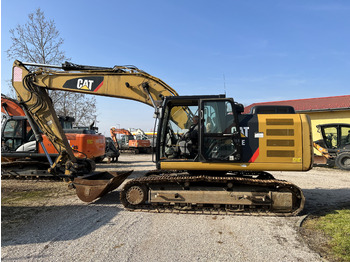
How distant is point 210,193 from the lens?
5633 millimetres

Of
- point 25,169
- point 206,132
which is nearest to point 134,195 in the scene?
point 206,132

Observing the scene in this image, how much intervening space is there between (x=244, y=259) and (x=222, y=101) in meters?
3.20

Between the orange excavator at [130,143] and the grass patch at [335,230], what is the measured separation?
22.3 metres

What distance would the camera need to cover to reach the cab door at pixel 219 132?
17.9 feet

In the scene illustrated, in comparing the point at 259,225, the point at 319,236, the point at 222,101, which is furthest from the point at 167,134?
the point at 319,236

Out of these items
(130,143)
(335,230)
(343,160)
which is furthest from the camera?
(130,143)

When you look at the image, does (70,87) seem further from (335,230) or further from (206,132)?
(335,230)

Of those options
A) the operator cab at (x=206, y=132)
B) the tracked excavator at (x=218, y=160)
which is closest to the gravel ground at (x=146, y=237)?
the tracked excavator at (x=218, y=160)

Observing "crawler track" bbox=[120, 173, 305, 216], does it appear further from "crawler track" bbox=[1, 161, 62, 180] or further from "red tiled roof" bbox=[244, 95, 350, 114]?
"red tiled roof" bbox=[244, 95, 350, 114]

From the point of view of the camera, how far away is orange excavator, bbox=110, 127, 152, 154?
90.1 ft

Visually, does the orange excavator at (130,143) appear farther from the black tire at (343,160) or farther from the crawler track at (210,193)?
the crawler track at (210,193)

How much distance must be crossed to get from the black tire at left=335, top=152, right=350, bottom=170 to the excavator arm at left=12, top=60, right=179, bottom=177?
41.4 feet

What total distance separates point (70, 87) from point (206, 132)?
162 inches

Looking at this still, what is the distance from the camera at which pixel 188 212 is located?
220 inches
